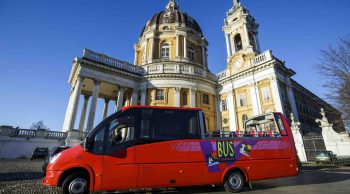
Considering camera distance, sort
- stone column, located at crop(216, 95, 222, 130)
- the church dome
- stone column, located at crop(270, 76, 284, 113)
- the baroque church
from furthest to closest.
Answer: the church dome → stone column, located at crop(216, 95, 222, 130) → the baroque church → stone column, located at crop(270, 76, 284, 113)

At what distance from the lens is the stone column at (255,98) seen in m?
22.2

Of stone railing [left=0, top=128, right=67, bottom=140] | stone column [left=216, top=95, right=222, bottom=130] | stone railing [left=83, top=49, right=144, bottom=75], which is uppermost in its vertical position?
stone railing [left=83, top=49, right=144, bottom=75]

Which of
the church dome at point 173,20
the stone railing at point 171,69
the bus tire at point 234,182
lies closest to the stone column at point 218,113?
the stone railing at point 171,69

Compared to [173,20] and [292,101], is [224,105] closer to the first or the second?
[292,101]

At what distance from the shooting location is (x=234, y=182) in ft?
20.2

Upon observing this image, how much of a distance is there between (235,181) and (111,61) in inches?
839

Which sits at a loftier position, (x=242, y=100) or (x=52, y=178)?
(x=242, y=100)

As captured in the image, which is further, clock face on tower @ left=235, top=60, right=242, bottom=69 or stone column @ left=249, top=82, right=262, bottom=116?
clock face on tower @ left=235, top=60, right=242, bottom=69

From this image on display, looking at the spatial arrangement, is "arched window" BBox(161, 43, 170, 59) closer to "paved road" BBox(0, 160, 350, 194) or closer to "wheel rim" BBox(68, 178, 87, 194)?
"paved road" BBox(0, 160, 350, 194)

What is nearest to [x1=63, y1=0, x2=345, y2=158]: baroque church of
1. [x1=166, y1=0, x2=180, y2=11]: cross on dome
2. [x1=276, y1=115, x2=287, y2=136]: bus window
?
[x1=166, y1=0, x2=180, y2=11]: cross on dome

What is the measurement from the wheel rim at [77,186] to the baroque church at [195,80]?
50.2ft

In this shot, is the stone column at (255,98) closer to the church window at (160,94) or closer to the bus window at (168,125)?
the church window at (160,94)

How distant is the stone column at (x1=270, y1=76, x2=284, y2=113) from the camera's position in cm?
2022

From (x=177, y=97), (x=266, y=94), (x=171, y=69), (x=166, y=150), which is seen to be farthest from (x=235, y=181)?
(x=171, y=69)
